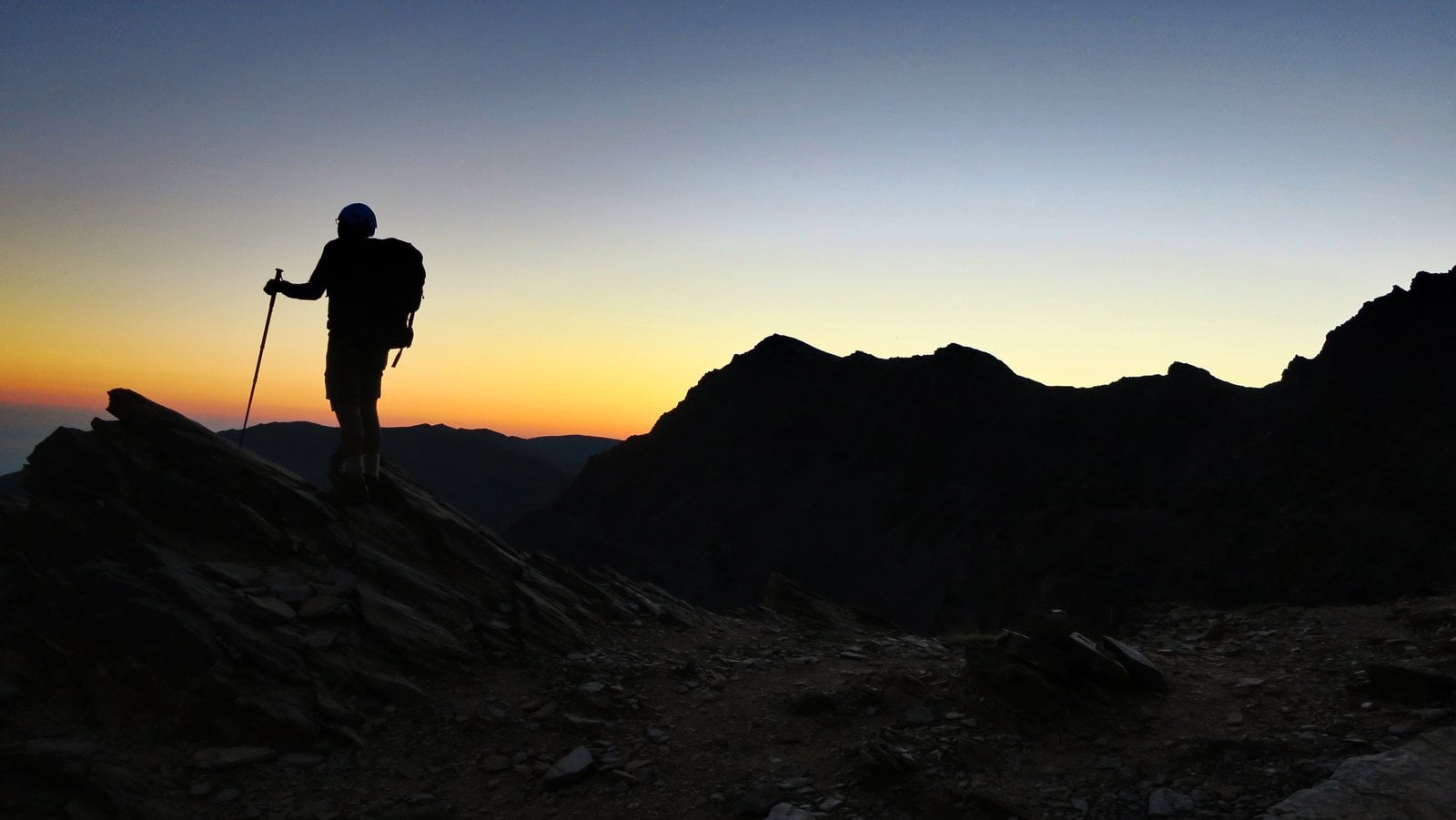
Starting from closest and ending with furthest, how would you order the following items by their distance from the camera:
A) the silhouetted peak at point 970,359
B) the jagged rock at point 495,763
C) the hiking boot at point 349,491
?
the jagged rock at point 495,763 → the hiking boot at point 349,491 → the silhouetted peak at point 970,359

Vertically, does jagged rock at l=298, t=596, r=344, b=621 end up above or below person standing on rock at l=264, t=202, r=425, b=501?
below

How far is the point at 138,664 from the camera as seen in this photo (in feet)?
31.8

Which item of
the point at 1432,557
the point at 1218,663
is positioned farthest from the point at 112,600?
the point at 1432,557

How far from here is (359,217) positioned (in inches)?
488

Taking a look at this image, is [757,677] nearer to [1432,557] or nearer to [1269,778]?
[1269,778]

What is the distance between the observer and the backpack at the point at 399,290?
12.6 m

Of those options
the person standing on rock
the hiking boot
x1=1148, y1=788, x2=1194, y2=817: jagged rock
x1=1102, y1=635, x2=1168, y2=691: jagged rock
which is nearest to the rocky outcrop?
the hiking boot

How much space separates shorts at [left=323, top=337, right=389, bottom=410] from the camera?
12570 mm

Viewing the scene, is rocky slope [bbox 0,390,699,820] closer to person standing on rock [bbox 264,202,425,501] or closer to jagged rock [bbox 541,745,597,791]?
person standing on rock [bbox 264,202,425,501]

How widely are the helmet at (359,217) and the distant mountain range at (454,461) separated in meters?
120

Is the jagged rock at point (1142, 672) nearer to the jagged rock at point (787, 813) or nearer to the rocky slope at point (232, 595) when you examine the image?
the jagged rock at point (787, 813)

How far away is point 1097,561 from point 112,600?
209ft

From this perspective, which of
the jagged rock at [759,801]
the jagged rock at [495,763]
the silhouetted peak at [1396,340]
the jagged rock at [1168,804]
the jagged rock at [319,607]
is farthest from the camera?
the silhouetted peak at [1396,340]

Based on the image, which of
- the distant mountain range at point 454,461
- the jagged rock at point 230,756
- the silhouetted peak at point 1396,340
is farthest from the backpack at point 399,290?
the distant mountain range at point 454,461
